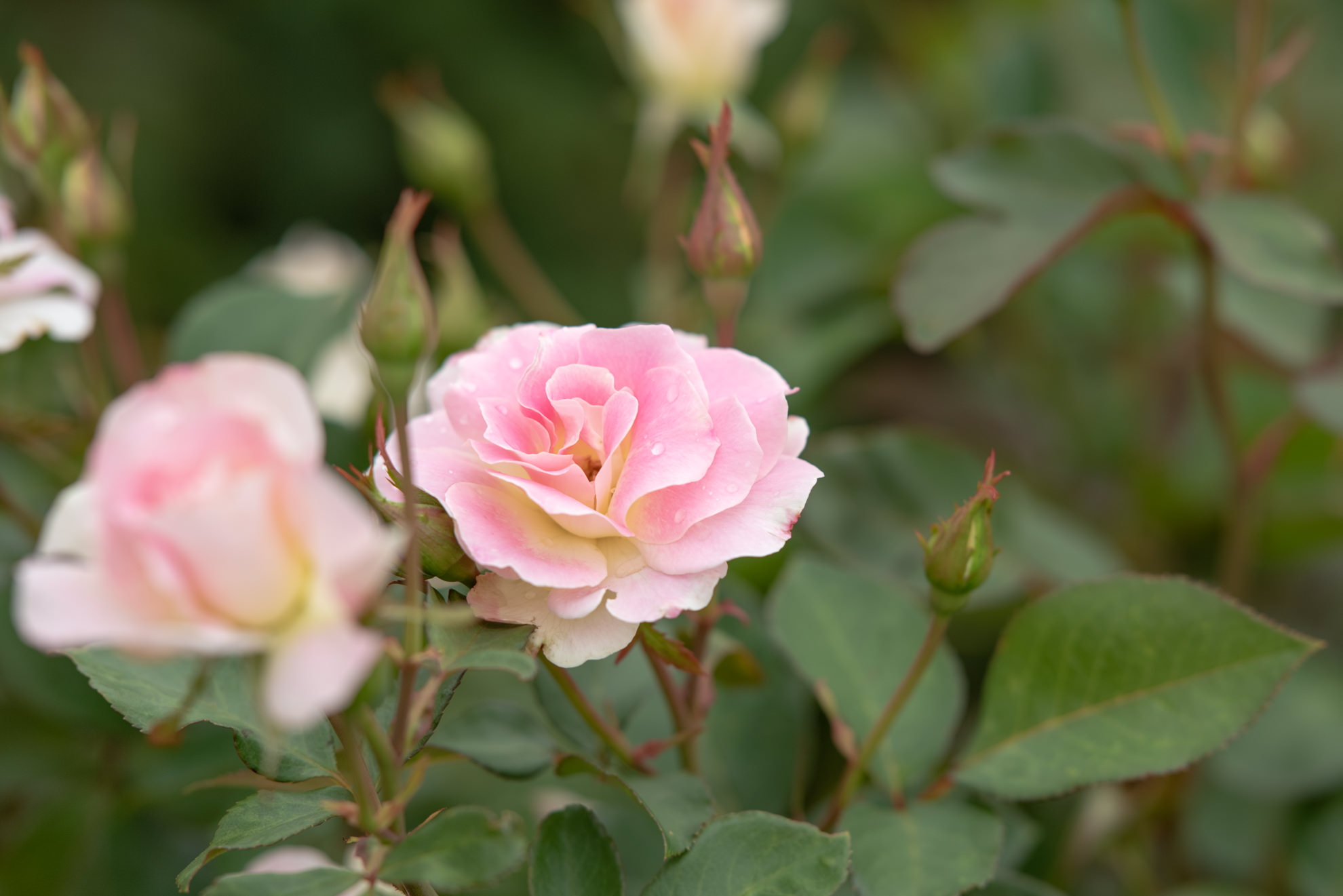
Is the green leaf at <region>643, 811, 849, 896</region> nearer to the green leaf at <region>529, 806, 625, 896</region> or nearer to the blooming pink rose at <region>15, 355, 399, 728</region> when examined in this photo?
the green leaf at <region>529, 806, 625, 896</region>

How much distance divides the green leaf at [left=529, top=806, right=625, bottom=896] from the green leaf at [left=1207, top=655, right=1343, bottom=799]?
0.40 metres

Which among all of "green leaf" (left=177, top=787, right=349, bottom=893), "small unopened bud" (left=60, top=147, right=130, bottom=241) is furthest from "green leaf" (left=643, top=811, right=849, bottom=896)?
"small unopened bud" (left=60, top=147, right=130, bottom=241)

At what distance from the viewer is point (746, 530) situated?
0.36 m

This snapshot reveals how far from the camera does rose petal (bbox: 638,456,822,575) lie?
13.9 inches

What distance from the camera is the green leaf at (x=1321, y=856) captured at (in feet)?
1.96

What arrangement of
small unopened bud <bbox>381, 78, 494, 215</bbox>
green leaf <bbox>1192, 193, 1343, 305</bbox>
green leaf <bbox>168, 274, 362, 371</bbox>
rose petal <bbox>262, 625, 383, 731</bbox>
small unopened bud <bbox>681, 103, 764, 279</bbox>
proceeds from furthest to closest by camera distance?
1. small unopened bud <bbox>381, 78, 494, 215</bbox>
2. green leaf <bbox>168, 274, 362, 371</bbox>
3. green leaf <bbox>1192, 193, 1343, 305</bbox>
4. small unopened bud <bbox>681, 103, 764, 279</bbox>
5. rose petal <bbox>262, 625, 383, 731</bbox>

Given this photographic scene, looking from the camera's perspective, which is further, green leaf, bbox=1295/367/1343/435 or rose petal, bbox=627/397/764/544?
green leaf, bbox=1295/367/1343/435

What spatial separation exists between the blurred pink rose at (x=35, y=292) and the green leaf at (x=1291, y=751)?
616mm

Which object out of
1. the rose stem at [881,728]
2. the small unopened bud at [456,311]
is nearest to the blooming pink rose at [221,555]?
the rose stem at [881,728]

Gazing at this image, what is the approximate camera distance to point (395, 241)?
32cm

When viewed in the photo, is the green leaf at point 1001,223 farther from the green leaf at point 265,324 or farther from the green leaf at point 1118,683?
the green leaf at point 265,324

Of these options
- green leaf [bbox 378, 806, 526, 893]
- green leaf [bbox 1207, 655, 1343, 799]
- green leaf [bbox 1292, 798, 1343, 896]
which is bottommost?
green leaf [bbox 1292, 798, 1343, 896]

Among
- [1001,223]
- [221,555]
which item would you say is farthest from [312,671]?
[1001,223]

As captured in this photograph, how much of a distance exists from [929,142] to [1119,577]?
69 cm
